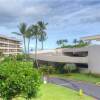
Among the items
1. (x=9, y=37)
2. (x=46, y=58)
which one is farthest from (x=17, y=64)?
(x=9, y=37)

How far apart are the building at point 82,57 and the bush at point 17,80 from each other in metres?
41.8

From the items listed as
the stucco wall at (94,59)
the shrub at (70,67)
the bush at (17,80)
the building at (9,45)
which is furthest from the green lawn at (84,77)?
the building at (9,45)

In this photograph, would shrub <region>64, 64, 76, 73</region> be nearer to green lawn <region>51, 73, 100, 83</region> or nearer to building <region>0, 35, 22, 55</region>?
green lawn <region>51, 73, 100, 83</region>

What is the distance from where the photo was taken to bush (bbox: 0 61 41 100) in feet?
68.6

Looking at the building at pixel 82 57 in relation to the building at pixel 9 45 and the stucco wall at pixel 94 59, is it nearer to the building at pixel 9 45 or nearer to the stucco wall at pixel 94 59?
the stucco wall at pixel 94 59

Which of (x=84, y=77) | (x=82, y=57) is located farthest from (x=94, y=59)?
(x=84, y=77)

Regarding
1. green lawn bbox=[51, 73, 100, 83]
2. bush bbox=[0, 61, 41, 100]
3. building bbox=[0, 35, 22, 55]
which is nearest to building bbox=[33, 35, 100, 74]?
green lawn bbox=[51, 73, 100, 83]

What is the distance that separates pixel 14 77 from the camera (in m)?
20.9

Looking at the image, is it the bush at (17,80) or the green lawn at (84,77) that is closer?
the bush at (17,80)

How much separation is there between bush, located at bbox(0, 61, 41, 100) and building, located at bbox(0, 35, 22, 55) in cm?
8642

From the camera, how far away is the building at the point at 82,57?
62.9 m

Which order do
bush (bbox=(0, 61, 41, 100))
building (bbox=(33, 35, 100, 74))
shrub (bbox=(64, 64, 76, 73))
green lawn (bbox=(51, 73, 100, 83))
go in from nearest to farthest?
bush (bbox=(0, 61, 41, 100)) < green lawn (bbox=(51, 73, 100, 83)) < building (bbox=(33, 35, 100, 74)) < shrub (bbox=(64, 64, 76, 73))

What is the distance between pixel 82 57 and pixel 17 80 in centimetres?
4739

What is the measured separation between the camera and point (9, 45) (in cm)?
12581
